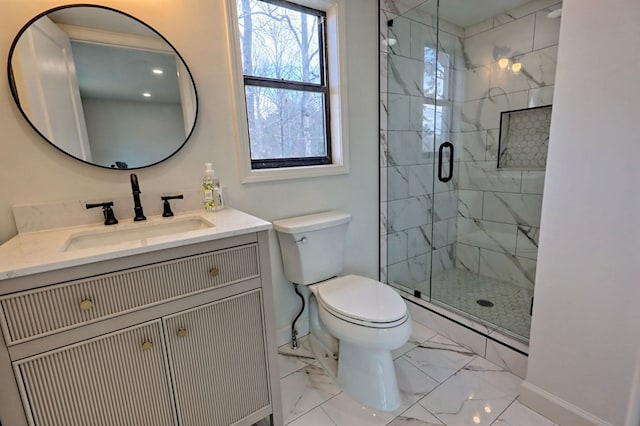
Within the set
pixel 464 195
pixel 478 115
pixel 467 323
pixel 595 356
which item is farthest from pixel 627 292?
pixel 478 115

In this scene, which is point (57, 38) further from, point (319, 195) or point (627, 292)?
point (627, 292)

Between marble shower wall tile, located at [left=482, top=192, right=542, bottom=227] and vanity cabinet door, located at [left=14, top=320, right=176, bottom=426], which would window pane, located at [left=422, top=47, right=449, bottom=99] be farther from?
vanity cabinet door, located at [left=14, top=320, right=176, bottom=426]

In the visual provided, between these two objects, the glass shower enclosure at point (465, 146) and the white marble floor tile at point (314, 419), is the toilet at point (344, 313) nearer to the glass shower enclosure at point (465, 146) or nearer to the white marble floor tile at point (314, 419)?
the white marble floor tile at point (314, 419)

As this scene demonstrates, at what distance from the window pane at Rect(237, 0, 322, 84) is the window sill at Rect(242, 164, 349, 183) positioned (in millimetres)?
540

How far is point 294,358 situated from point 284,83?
1.64 meters

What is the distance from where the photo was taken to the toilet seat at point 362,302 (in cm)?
130

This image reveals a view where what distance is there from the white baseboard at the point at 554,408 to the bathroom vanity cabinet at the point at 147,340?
1.13m

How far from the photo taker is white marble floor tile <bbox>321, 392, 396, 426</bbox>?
4.33ft

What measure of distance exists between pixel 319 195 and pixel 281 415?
1.17 m

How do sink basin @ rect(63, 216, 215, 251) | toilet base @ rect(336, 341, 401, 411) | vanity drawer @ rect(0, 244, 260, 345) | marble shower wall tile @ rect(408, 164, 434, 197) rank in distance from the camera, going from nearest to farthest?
vanity drawer @ rect(0, 244, 260, 345)
sink basin @ rect(63, 216, 215, 251)
toilet base @ rect(336, 341, 401, 411)
marble shower wall tile @ rect(408, 164, 434, 197)

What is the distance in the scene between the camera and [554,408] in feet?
4.24

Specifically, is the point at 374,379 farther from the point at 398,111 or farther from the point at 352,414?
the point at 398,111

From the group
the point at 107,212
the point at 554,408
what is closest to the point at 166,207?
the point at 107,212

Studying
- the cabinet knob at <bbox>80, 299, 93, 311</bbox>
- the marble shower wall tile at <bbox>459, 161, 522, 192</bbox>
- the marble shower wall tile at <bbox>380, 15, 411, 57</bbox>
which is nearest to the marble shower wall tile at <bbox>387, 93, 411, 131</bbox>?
the marble shower wall tile at <bbox>380, 15, 411, 57</bbox>
